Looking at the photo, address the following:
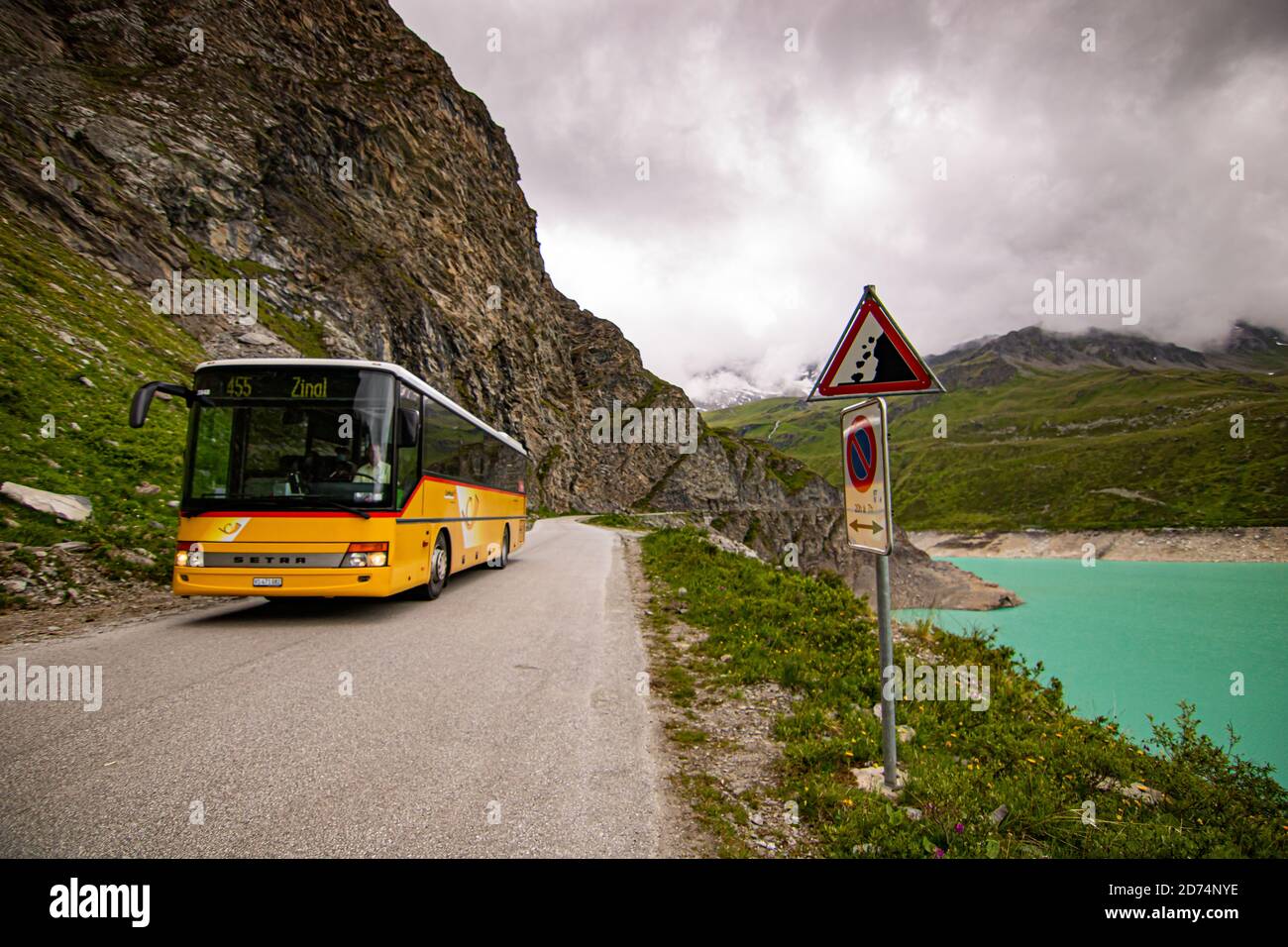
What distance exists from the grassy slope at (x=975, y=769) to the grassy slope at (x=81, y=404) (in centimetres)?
1147

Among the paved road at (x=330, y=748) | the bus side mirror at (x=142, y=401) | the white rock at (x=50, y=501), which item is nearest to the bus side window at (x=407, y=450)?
the paved road at (x=330, y=748)

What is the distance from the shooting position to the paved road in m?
3.19

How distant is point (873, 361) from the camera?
13.6 feet

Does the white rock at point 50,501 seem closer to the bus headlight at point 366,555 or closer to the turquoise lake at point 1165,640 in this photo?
the bus headlight at point 366,555

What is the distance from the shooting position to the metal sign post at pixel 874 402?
3.88 m

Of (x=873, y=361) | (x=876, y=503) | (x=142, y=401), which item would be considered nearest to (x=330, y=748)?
(x=876, y=503)

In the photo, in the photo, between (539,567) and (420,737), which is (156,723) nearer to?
(420,737)

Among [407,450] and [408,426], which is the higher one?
[408,426]

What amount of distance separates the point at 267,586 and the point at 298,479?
1.64 m

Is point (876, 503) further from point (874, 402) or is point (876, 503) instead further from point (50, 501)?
point (50, 501)

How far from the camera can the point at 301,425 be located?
8.81m

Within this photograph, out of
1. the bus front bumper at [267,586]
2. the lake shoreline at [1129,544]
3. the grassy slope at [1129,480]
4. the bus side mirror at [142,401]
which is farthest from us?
the grassy slope at [1129,480]

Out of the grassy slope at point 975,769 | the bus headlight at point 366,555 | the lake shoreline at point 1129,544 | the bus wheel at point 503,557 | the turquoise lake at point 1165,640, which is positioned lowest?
the turquoise lake at point 1165,640
